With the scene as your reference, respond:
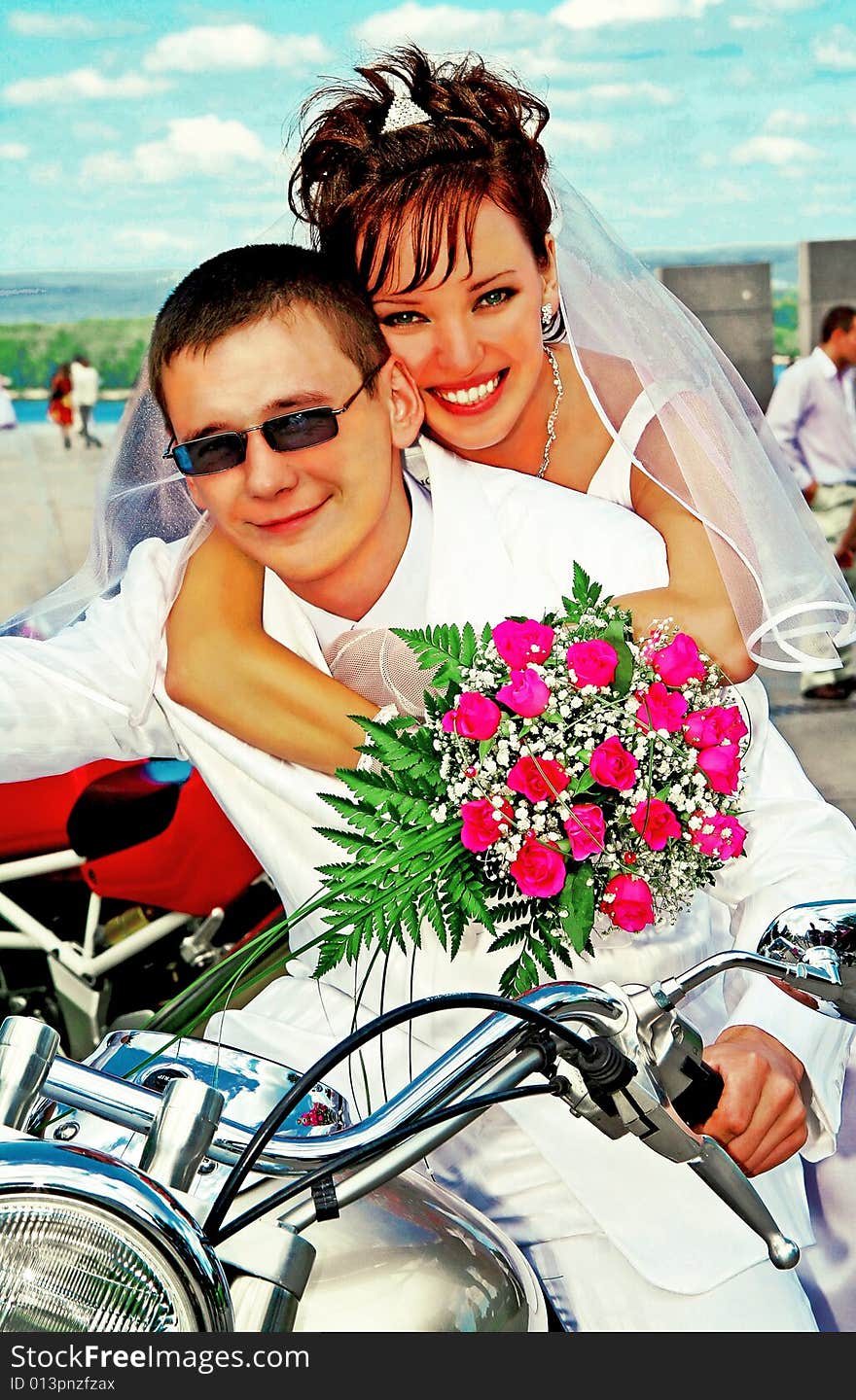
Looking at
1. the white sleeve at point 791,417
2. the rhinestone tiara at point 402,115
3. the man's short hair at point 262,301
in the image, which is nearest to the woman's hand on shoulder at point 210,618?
the man's short hair at point 262,301

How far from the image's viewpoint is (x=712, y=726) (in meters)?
2.14

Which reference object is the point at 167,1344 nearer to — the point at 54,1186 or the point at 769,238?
the point at 54,1186

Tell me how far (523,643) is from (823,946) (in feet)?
2.69

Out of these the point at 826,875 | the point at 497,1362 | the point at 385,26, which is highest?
the point at 385,26

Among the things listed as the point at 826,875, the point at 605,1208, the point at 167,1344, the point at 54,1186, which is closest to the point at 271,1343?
the point at 167,1344

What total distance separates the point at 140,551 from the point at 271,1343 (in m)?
1.50

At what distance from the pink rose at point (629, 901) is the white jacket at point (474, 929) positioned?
19 cm

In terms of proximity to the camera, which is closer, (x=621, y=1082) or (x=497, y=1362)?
(x=621, y=1082)

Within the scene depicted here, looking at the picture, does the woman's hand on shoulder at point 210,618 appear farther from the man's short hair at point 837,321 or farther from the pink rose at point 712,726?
the man's short hair at point 837,321

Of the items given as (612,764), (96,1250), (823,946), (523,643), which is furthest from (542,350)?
(96,1250)

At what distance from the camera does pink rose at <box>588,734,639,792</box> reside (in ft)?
6.68

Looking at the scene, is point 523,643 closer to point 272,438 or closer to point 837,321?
point 272,438

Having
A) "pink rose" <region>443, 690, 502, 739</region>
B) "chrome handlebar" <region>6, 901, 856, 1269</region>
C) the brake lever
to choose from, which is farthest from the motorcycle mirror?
"pink rose" <region>443, 690, 502, 739</region>

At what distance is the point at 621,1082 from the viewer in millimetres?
1358
